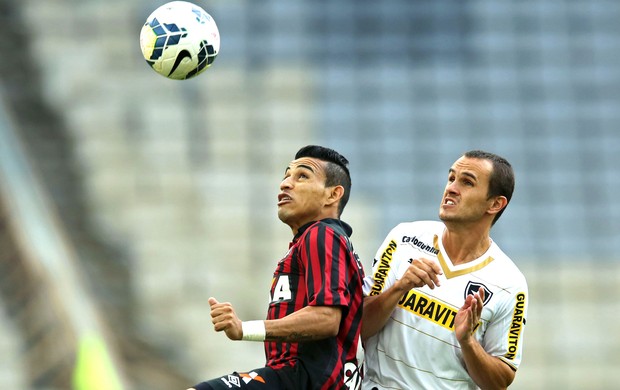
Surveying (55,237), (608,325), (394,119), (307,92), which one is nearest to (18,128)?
(55,237)

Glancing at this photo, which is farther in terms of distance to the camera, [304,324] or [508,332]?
[508,332]

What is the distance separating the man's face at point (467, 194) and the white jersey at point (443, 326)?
0.93 ft

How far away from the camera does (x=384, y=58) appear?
20.9 meters

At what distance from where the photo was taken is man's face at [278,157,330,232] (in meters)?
5.66

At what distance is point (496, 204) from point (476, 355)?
897 mm

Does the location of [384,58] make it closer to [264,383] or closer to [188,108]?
[188,108]

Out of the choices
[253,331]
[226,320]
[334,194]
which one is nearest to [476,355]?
[334,194]

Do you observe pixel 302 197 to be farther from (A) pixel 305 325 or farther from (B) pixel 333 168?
(A) pixel 305 325

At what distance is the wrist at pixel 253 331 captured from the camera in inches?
196

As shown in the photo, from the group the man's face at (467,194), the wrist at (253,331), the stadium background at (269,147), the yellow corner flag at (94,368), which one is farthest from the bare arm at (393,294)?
the stadium background at (269,147)

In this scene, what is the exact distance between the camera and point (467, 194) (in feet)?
19.1

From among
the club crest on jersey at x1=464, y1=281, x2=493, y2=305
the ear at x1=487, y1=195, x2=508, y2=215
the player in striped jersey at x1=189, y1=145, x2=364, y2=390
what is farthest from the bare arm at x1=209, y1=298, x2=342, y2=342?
the ear at x1=487, y1=195, x2=508, y2=215

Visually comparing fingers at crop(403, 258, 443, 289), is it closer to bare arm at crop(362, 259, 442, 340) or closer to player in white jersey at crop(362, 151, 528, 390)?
bare arm at crop(362, 259, 442, 340)

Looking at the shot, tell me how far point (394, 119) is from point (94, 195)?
599 cm
